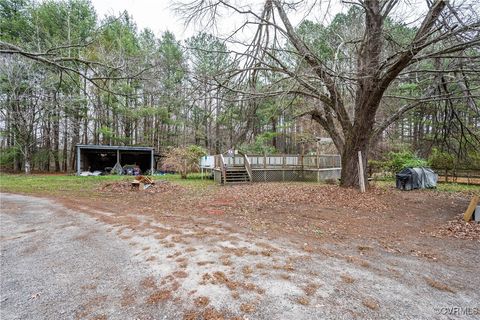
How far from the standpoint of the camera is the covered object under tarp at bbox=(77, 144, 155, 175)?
18.4 m

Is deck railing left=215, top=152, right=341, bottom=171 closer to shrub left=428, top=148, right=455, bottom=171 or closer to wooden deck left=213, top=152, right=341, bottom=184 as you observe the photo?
wooden deck left=213, top=152, right=341, bottom=184

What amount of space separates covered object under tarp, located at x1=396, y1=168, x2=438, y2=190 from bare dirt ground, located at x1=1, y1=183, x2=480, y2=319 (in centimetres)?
596

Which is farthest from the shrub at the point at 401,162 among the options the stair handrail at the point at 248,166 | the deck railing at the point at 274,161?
the stair handrail at the point at 248,166

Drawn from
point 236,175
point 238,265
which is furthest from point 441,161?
point 238,265

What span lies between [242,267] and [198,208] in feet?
Result: 13.5

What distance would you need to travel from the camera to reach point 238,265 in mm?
2980

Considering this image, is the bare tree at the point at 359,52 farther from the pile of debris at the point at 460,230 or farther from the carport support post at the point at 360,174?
the pile of debris at the point at 460,230

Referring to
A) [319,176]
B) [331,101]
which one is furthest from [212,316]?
[319,176]

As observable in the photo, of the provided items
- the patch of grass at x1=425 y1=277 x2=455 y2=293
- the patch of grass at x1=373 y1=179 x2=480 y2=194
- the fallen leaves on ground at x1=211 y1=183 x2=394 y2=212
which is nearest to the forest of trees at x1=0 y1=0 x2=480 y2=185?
the fallen leaves on ground at x1=211 y1=183 x2=394 y2=212

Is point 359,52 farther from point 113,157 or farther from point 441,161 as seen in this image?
point 113,157

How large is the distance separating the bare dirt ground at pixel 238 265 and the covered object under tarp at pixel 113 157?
13166 millimetres

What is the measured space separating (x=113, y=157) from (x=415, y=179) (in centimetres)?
2168

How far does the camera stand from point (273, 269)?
9.34 ft

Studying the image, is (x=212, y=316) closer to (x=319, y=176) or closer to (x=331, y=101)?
(x=331, y=101)
